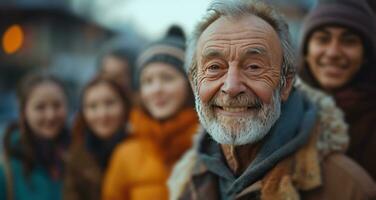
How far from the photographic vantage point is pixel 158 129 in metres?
4.10

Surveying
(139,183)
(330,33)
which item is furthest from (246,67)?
(139,183)

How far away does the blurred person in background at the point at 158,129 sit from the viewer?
4.01 m

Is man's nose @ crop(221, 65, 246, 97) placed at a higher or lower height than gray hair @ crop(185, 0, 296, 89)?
lower

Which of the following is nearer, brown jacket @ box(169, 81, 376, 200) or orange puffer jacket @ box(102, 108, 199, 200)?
brown jacket @ box(169, 81, 376, 200)

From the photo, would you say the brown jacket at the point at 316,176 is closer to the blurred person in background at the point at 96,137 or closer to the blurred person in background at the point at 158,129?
the blurred person in background at the point at 158,129

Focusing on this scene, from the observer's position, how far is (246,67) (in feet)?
7.03

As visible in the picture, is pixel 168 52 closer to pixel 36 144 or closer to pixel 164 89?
pixel 164 89

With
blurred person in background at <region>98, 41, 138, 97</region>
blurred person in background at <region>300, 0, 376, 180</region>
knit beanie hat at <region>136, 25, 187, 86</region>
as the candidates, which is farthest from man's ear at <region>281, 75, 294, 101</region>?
blurred person in background at <region>98, 41, 138, 97</region>

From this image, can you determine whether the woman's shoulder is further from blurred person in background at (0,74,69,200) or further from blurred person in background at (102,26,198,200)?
blurred person in background at (0,74,69,200)

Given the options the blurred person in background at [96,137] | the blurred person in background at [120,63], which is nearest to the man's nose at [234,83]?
the blurred person in background at [96,137]

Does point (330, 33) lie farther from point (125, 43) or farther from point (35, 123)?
point (125, 43)

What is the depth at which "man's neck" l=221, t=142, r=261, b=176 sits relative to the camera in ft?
7.74

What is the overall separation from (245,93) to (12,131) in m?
3.14

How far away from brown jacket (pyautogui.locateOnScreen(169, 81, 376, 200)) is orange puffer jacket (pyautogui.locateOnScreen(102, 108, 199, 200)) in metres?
1.26
